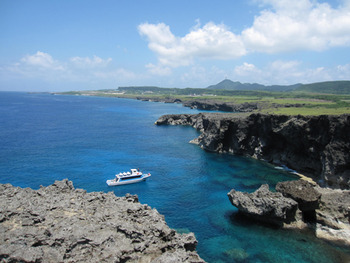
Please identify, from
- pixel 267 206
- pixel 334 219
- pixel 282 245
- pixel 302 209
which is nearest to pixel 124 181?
pixel 267 206

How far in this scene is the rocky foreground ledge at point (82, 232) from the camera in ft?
63.1

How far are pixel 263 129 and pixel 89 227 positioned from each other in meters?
69.3

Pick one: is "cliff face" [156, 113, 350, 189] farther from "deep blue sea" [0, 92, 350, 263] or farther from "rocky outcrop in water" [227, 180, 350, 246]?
"rocky outcrop in water" [227, 180, 350, 246]

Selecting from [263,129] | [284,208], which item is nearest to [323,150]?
[263,129]

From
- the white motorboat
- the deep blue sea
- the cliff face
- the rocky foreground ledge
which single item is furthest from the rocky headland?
the white motorboat

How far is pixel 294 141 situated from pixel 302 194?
30991 mm

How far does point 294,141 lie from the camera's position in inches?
2702

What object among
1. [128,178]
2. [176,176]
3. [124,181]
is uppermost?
[128,178]

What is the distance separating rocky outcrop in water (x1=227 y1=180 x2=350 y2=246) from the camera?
126 feet

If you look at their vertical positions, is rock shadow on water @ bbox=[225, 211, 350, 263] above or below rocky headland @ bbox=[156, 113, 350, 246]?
below

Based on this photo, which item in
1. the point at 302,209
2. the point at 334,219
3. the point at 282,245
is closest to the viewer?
the point at 282,245

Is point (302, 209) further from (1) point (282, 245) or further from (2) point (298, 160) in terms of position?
(2) point (298, 160)

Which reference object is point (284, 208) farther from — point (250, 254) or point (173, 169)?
point (173, 169)

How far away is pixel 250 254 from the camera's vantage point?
33.8 meters
